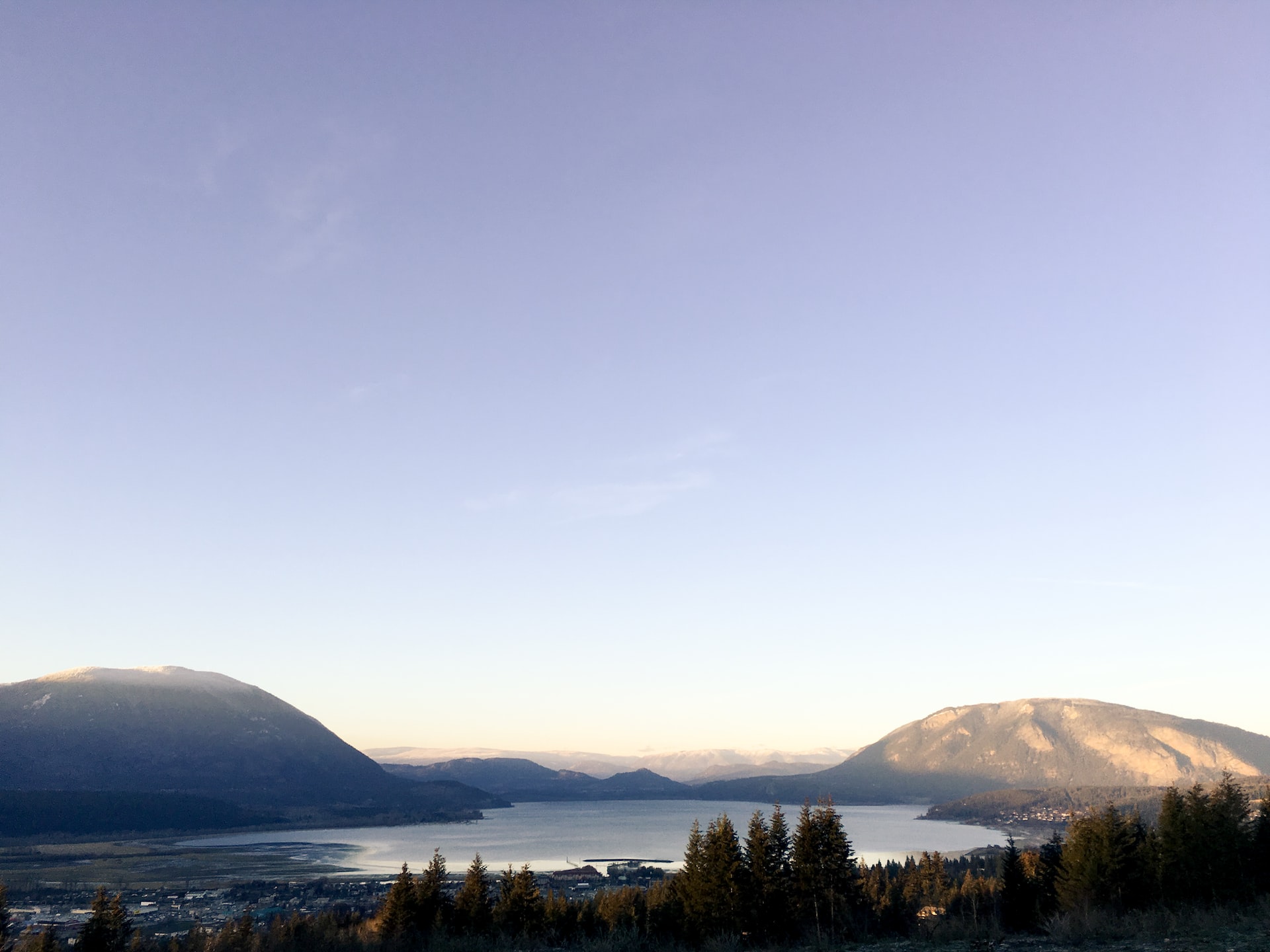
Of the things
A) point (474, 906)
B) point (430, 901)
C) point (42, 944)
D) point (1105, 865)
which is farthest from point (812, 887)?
point (42, 944)

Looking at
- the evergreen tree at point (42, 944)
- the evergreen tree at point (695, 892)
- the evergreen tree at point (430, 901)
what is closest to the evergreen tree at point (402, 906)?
the evergreen tree at point (430, 901)

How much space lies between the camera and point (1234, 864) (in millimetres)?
43500

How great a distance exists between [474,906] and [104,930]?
23.6m

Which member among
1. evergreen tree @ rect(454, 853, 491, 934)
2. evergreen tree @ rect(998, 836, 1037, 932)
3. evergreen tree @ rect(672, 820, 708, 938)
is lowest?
evergreen tree @ rect(998, 836, 1037, 932)

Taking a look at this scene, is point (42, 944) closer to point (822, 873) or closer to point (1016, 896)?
point (822, 873)

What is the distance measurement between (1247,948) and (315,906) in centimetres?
13277

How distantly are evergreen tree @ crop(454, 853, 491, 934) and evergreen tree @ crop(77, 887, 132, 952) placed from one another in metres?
19.2

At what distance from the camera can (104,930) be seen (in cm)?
4994

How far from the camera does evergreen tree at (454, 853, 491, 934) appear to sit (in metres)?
49.1

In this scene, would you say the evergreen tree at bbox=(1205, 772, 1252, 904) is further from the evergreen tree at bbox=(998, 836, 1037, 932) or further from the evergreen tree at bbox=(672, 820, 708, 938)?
the evergreen tree at bbox=(672, 820, 708, 938)

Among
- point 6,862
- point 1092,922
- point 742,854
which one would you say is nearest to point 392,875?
point 6,862

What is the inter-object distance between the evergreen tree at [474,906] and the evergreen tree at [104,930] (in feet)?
63.0

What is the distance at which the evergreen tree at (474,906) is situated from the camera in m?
49.1

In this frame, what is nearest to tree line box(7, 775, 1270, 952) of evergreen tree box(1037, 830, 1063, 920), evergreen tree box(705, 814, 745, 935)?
evergreen tree box(705, 814, 745, 935)
